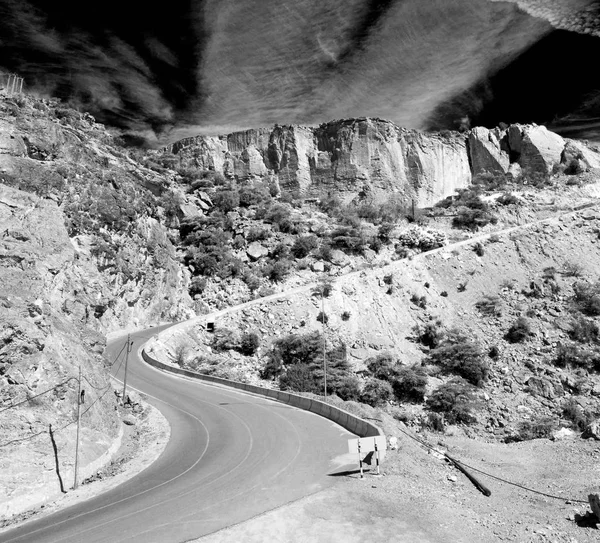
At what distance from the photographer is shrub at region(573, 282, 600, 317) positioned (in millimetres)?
33200

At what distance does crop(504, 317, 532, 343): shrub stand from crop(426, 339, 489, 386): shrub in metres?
3.42

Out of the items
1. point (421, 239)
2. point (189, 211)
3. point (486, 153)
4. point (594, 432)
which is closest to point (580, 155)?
point (486, 153)

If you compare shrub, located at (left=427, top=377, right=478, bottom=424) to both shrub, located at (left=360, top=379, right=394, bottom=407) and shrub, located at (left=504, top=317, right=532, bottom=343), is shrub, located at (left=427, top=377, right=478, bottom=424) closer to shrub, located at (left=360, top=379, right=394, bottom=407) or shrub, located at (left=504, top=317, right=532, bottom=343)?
shrub, located at (left=360, top=379, right=394, bottom=407)

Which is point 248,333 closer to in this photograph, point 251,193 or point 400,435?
point 400,435

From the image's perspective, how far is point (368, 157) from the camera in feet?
213

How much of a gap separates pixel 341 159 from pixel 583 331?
43523mm

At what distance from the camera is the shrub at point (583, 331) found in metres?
30.2

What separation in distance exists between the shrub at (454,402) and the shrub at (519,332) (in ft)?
29.4

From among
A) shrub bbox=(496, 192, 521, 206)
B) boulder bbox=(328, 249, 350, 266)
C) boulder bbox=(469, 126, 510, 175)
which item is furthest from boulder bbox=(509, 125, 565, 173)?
boulder bbox=(328, 249, 350, 266)

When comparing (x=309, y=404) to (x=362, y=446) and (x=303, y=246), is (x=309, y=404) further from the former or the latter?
(x=303, y=246)

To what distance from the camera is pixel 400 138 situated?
2704 inches

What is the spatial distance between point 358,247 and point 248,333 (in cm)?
1862

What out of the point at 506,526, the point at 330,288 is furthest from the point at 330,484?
the point at 330,288

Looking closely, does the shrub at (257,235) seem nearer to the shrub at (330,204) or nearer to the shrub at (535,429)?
the shrub at (330,204)
